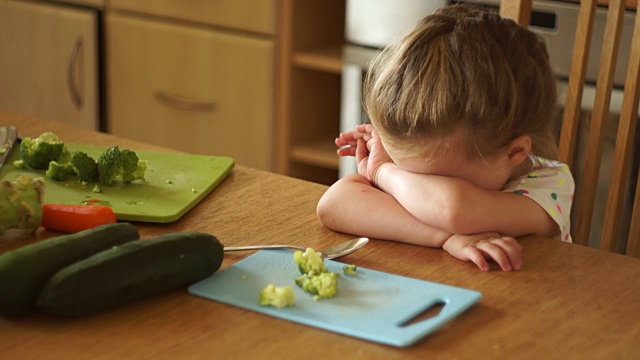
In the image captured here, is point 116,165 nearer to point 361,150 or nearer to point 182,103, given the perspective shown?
point 361,150

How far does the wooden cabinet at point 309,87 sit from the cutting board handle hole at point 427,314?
1623mm

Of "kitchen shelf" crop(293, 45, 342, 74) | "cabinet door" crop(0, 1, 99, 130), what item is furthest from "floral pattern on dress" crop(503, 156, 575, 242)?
"cabinet door" crop(0, 1, 99, 130)

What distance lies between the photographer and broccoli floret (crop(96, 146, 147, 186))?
116 cm

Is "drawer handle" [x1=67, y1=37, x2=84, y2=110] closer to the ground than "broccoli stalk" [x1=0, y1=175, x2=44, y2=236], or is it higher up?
closer to the ground

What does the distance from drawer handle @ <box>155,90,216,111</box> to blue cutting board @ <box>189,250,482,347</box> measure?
1.75 metres

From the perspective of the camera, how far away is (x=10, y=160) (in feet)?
4.13

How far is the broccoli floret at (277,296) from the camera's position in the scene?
880 millimetres

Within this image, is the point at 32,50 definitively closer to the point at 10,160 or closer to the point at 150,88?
the point at 150,88

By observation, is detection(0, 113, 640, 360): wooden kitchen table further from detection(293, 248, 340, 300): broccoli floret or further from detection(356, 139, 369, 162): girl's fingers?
detection(356, 139, 369, 162): girl's fingers

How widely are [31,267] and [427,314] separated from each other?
0.34 m

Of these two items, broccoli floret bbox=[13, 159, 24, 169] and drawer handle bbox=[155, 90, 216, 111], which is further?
drawer handle bbox=[155, 90, 216, 111]

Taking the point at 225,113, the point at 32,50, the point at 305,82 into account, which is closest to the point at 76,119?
the point at 32,50

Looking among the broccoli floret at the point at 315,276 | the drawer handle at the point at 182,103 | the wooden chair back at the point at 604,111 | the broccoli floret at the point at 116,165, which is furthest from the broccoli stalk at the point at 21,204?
the drawer handle at the point at 182,103

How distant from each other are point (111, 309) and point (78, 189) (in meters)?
0.32
